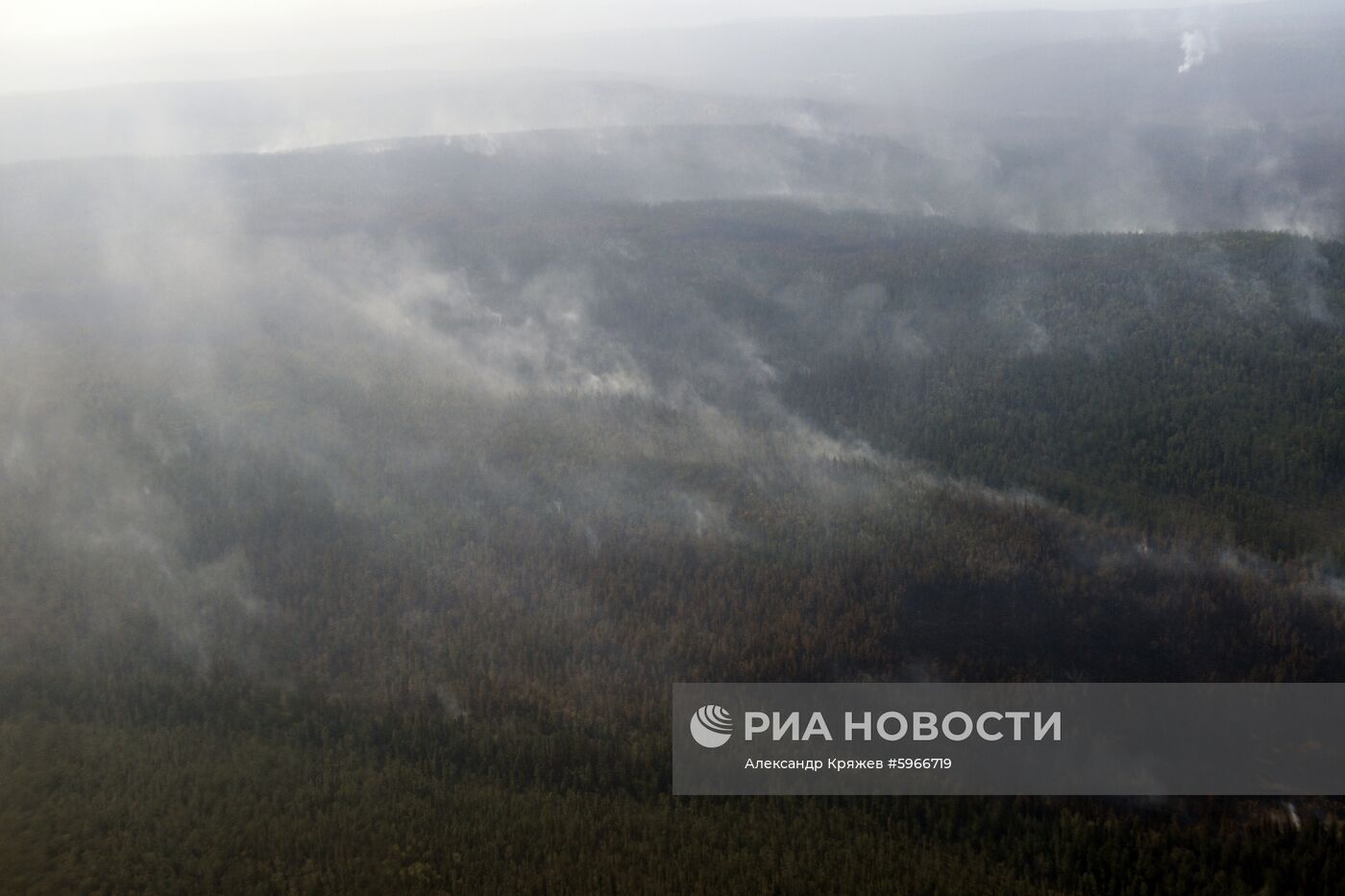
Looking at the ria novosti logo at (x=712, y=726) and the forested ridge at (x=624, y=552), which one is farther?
the ria novosti logo at (x=712, y=726)

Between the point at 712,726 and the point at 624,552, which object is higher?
the point at 624,552

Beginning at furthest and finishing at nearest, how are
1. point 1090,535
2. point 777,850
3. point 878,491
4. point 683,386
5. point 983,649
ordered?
point 683,386 → point 878,491 → point 1090,535 → point 983,649 → point 777,850

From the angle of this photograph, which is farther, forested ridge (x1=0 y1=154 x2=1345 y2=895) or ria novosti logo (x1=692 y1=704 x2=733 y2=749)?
ria novosti logo (x1=692 y1=704 x2=733 y2=749)

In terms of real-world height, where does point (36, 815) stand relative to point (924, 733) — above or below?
below

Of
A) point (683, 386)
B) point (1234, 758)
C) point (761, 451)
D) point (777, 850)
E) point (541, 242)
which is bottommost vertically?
point (777, 850)

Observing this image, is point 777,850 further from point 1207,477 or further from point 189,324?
point 189,324

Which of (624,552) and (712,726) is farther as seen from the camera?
(624,552)

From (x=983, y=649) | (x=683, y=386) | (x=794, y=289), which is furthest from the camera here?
(x=794, y=289)

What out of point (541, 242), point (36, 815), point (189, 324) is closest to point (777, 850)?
point (36, 815)
